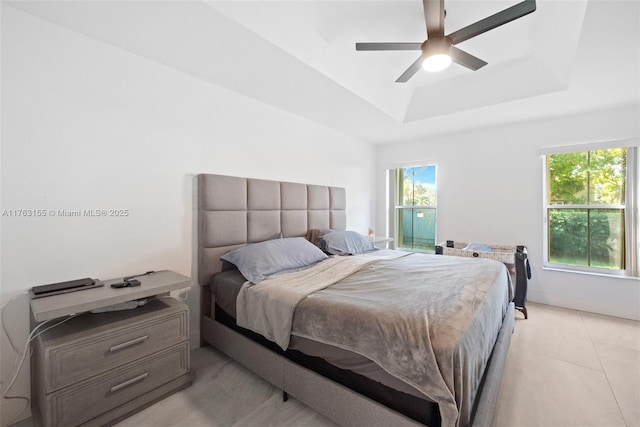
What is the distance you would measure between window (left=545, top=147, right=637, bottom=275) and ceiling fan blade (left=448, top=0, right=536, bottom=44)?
8.85 feet

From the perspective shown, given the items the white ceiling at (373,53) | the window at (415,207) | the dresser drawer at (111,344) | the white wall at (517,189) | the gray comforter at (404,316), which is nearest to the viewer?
the gray comforter at (404,316)

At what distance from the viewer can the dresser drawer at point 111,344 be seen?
4.36 ft

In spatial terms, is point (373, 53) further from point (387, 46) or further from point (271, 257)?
point (271, 257)

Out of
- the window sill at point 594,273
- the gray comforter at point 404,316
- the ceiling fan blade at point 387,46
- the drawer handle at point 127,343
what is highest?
the ceiling fan blade at point 387,46

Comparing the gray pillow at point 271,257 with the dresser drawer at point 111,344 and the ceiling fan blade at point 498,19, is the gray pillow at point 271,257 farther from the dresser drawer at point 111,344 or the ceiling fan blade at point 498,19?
the ceiling fan blade at point 498,19

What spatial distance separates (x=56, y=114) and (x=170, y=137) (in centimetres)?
68

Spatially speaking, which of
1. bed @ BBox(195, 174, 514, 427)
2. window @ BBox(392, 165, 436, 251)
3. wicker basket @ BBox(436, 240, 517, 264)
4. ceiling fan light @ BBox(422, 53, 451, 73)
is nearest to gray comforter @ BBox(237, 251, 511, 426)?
bed @ BBox(195, 174, 514, 427)

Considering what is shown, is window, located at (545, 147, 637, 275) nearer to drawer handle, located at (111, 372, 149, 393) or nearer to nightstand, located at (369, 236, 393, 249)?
nightstand, located at (369, 236, 393, 249)

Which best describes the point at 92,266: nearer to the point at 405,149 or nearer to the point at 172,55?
the point at 172,55

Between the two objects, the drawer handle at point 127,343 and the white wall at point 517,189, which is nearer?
the drawer handle at point 127,343

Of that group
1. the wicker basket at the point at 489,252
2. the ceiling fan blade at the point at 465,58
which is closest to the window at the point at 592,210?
the wicker basket at the point at 489,252

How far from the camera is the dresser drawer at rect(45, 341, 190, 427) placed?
1.35 metres

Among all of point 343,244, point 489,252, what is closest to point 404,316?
point 343,244

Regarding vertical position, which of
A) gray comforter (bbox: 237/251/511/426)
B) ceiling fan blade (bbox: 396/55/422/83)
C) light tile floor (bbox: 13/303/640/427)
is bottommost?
light tile floor (bbox: 13/303/640/427)
